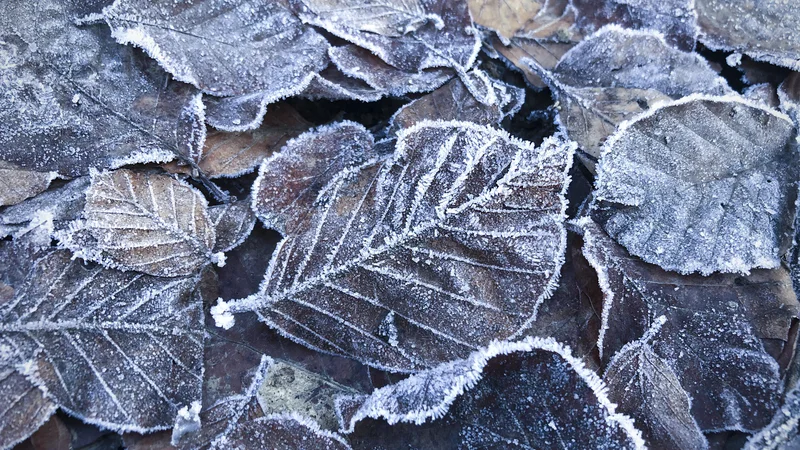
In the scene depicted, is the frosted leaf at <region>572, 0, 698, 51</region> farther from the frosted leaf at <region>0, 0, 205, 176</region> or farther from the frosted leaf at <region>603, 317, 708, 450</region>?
the frosted leaf at <region>0, 0, 205, 176</region>

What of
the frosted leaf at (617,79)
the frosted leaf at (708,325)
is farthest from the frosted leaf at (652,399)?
the frosted leaf at (617,79)

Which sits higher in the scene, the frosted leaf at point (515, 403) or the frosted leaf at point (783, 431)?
the frosted leaf at point (783, 431)

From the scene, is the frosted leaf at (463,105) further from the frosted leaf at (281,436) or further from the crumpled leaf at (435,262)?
the frosted leaf at (281,436)

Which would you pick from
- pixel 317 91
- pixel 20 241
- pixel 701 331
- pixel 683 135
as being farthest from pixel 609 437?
pixel 20 241

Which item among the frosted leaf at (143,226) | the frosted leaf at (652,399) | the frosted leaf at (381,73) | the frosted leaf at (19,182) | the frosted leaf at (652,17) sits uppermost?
the frosted leaf at (652,17)

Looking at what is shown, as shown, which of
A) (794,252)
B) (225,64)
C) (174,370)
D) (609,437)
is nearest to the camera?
(609,437)

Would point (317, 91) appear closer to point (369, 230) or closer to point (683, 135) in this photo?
point (369, 230)

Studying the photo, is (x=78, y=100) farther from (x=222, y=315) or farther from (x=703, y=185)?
(x=703, y=185)
